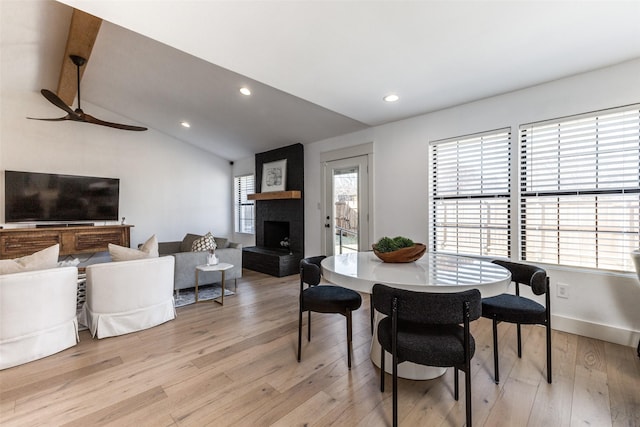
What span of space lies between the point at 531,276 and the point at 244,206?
6.11 metres

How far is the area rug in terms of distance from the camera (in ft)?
11.6

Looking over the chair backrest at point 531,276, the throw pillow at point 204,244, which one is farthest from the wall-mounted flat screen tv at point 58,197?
the chair backrest at point 531,276

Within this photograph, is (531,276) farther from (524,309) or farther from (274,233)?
(274,233)

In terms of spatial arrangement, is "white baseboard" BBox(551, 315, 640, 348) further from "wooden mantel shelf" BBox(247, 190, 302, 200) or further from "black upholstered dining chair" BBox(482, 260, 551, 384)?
"wooden mantel shelf" BBox(247, 190, 302, 200)

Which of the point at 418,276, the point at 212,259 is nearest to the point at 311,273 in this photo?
the point at 418,276

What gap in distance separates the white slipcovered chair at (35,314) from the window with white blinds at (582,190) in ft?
14.1

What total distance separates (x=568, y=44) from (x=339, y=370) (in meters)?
2.97

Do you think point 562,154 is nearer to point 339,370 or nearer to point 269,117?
point 339,370

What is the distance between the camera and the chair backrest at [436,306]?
1.35m

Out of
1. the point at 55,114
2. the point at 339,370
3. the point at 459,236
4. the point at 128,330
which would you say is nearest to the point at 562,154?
the point at 459,236

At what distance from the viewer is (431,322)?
53.7 inches

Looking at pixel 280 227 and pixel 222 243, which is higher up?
pixel 280 227

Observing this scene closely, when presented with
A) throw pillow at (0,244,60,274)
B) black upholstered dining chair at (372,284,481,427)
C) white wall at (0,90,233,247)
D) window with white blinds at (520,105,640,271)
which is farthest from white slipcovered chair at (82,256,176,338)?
window with white blinds at (520,105,640,271)

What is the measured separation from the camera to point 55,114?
4.81 meters
